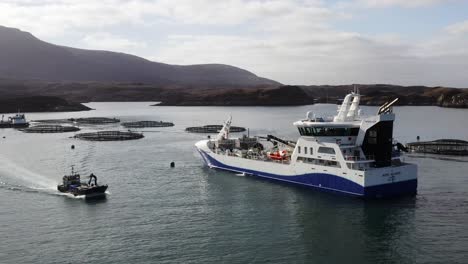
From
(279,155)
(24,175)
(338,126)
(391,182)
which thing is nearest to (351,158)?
(338,126)

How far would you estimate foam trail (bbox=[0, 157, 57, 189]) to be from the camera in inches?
2144

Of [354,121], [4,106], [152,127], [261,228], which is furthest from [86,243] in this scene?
[4,106]

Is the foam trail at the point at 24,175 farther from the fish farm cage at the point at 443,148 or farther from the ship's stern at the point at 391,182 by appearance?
the fish farm cage at the point at 443,148

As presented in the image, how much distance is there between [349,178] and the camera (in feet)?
149

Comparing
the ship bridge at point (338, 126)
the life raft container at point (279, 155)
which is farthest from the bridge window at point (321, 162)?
the life raft container at point (279, 155)

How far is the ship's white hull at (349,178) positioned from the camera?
145 feet

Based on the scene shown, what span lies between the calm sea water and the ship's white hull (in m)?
1.11

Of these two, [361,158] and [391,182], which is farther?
[361,158]

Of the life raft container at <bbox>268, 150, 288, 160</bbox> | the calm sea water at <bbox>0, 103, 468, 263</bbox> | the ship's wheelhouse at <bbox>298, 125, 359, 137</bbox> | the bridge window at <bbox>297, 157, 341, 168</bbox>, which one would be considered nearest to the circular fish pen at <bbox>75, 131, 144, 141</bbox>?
the calm sea water at <bbox>0, 103, 468, 263</bbox>

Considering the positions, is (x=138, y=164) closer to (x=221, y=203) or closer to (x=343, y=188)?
(x=221, y=203)

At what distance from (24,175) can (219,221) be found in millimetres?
32821

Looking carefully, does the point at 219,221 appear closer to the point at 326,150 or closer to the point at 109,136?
the point at 326,150

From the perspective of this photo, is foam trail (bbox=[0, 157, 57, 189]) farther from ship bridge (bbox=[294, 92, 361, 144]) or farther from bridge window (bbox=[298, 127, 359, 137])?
bridge window (bbox=[298, 127, 359, 137])

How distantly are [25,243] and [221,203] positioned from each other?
1789cm
